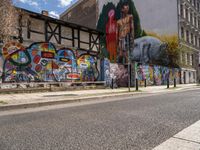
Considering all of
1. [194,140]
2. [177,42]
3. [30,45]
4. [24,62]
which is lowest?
[194,140]

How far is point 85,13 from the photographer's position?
44.1 metres

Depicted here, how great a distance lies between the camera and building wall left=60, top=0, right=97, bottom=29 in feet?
139

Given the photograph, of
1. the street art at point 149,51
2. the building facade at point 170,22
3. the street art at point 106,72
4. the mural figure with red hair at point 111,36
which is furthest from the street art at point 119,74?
the mural figure with red hair at point 111,36

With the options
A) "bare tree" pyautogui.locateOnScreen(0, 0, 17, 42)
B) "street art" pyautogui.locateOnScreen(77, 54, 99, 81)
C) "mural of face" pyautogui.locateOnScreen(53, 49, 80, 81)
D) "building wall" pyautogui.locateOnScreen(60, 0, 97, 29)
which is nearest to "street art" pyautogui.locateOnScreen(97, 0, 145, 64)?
"building wall" pyautogui.locateOnScreen(60, 0, 97, 29)

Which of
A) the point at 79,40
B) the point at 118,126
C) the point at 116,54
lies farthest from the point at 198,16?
the point at 118,126

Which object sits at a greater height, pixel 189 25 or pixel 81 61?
pixel 189 25

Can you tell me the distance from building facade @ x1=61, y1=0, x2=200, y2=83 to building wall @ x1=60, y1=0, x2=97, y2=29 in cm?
27

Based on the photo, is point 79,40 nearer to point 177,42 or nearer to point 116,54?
point 116,54

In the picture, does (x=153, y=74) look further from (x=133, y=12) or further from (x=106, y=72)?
(x=133, y=12)

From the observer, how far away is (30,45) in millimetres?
15250

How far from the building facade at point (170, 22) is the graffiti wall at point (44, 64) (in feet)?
54.4

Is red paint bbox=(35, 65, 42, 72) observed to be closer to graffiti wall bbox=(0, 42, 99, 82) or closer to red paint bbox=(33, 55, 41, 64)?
graffiti wall bbox=(0, 42, 99, 82)

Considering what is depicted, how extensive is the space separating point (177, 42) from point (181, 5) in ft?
26.9

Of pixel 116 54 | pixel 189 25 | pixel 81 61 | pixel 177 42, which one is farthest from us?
pixel 189 25
